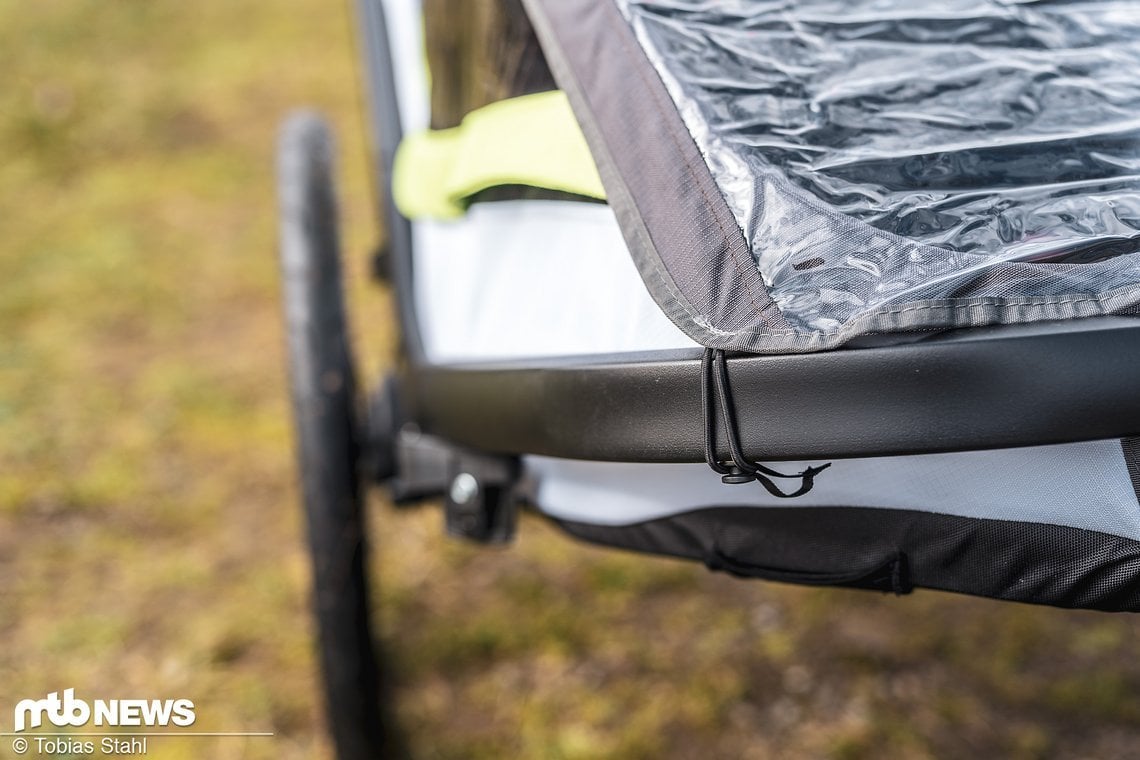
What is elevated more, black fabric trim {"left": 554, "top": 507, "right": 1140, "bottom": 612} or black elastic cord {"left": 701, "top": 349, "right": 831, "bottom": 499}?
black elastic cord {"left": 701, "top": 349, "right": 831, "bottom": 499}

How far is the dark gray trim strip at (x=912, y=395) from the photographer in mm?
717

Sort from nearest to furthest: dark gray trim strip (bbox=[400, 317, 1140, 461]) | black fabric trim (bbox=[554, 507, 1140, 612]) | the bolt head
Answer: dark gray trim strip (bbox=[400, 317, 1140, 461]) < black fabric trim (bbox=[554, 507, 1140, 612]) < the bolt head

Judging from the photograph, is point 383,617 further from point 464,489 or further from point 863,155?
point 863,155

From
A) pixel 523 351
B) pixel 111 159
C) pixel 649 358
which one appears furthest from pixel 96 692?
pixel 111 159

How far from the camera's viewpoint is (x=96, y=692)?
5.67 feet

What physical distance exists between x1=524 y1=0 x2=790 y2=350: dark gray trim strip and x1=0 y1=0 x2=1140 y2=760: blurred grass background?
3.32ft

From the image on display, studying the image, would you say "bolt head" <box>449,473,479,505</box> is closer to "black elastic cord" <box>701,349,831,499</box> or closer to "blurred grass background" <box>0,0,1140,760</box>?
"blurred grass background" <box>0,0,1140,760</box>

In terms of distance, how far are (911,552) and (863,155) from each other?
0.34 metres

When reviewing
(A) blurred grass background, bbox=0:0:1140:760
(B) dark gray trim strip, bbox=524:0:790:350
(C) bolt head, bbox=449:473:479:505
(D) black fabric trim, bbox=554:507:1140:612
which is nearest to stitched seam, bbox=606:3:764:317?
(B) dark gray trim strip, bbox=524:0:790:350

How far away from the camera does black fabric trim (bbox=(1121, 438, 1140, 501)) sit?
0.79 metres

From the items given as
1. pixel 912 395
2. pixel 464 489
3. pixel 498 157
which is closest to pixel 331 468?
pixel 464 489

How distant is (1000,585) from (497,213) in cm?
68

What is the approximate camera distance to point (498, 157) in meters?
1.16

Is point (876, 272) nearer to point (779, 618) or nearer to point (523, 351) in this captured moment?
point (523, 351)
